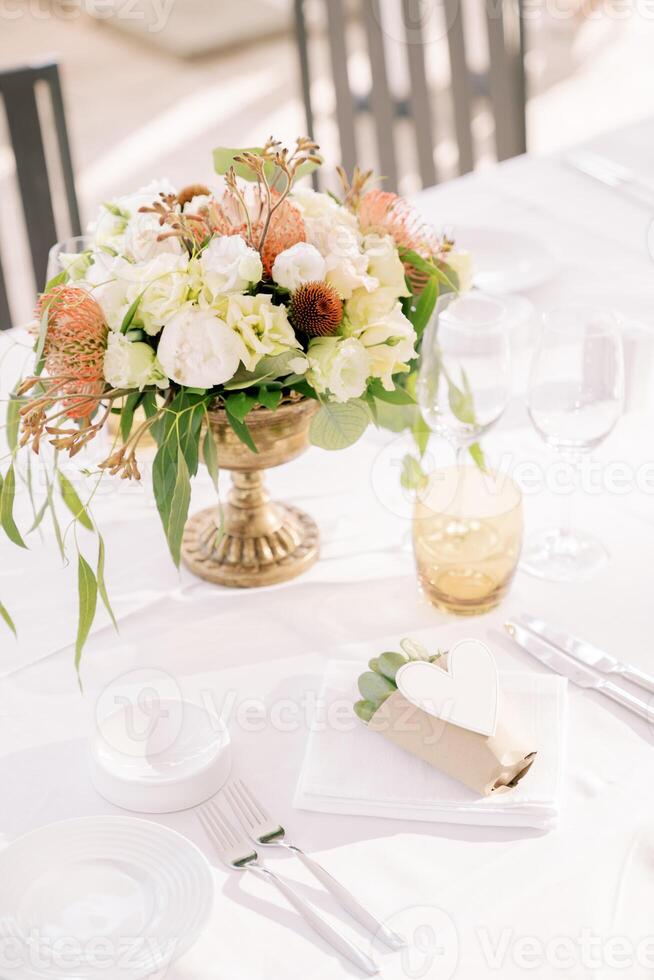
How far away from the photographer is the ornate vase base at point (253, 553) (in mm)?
1223

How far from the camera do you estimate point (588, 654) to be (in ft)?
3.58

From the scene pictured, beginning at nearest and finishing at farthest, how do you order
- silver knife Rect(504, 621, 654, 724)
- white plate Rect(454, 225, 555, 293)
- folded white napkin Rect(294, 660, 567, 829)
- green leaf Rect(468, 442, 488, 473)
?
folded white napkin Rect(294, 660, 567, 829) → silver knife Rect(504, 621, 654, 724) → green leaf Rect(468, 442, 488, 473) → white plate Rect(454, 225, 555, 293)

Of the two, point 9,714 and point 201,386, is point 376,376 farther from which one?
point 9,714

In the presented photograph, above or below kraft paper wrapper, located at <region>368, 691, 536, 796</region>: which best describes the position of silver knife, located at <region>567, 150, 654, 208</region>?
above

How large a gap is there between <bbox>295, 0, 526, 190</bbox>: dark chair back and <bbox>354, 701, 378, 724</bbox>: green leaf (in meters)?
1.57

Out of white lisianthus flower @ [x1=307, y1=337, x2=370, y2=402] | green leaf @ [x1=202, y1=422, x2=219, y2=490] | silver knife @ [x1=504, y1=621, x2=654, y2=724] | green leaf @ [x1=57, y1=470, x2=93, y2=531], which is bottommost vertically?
silver knife @ [x1=504, y1=621, x2=654, y2=724]

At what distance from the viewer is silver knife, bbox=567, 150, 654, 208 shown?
1974 millimetres

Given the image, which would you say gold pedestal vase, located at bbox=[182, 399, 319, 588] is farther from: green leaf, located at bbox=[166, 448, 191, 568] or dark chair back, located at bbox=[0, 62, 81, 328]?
dark chair back, located at bbox=[0, 62, 81, 328]

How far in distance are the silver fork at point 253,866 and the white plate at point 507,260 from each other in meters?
0.98

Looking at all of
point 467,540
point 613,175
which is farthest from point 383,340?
point 613,175

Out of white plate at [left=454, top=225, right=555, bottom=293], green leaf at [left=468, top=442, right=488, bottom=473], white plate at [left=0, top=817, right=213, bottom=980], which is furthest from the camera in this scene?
white plate at [left=454, top=225, right=555, bottom=293]

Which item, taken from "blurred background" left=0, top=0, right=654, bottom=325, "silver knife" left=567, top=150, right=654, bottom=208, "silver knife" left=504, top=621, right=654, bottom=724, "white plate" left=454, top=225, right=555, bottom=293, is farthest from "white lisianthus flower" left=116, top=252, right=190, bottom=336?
"blurred background" left=0, top=0, right=654, bottom=325

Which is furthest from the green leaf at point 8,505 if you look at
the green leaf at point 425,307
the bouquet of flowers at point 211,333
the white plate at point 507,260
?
the white plate at point 507,260

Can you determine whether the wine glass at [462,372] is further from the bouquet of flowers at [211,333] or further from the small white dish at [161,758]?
the small white dish at [161,758]
